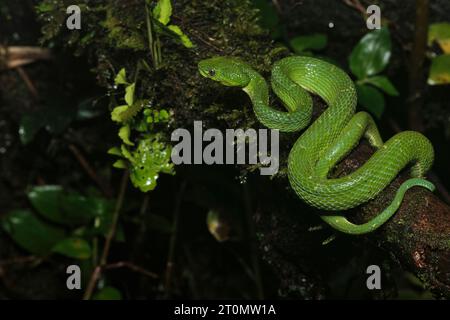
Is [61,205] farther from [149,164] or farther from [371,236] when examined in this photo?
[371,236]

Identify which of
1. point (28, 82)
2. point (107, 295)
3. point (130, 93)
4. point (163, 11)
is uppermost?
point (163, 11)

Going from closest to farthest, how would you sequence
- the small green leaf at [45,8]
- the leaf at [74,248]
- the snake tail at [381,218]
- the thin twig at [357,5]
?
the snake tail at [381,218]
the small green leaf at [45,8]
the leaf at [74,248]
the thin twig at [357,5]

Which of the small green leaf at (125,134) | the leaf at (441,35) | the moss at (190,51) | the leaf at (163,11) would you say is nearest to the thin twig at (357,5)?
the leaf at (441,35)

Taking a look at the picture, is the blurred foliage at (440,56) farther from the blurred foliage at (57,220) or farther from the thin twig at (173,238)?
the blurred foliage at (57,220)

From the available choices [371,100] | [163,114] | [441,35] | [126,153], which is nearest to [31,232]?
[126,153]

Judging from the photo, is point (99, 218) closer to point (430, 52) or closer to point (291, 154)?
point (291, 154)

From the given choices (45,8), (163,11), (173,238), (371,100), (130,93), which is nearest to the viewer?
(163,11)

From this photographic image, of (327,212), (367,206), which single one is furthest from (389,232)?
(327,212)
